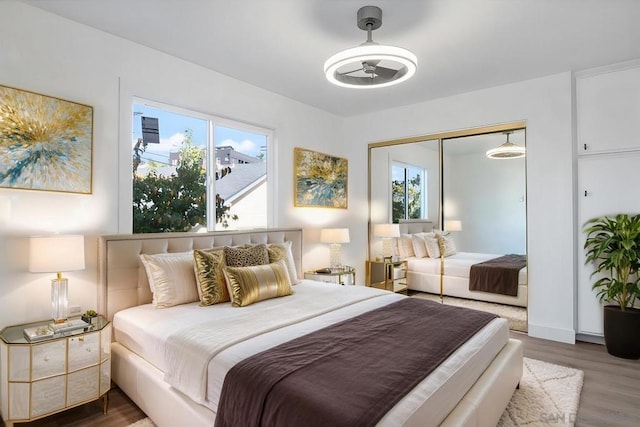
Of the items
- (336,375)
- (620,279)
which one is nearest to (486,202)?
(620,279)

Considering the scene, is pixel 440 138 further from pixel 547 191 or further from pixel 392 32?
pixel 392 32

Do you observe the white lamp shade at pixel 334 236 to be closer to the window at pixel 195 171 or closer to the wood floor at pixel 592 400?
the window at pixel 195 171

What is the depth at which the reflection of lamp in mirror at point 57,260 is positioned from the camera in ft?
7.36

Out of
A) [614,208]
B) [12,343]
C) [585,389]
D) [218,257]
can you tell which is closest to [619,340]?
[585,389]

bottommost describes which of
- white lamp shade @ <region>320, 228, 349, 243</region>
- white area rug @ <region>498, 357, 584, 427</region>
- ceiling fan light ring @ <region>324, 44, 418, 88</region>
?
white area rug @ <region>498, 357, 584, 427</region>

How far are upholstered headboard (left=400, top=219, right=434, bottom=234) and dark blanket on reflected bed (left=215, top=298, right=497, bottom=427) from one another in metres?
2.54

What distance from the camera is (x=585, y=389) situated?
2.63m

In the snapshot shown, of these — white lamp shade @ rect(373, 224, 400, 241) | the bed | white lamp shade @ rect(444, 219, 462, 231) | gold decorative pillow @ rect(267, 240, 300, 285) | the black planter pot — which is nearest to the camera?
the bed

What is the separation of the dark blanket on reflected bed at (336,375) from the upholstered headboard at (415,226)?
99.9 inches

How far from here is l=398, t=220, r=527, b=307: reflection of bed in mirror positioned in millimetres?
4035

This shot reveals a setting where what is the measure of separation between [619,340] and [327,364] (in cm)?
311

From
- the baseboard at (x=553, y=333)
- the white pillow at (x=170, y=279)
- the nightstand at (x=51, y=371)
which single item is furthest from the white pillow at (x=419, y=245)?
the nightstand at (x=51, y=371)

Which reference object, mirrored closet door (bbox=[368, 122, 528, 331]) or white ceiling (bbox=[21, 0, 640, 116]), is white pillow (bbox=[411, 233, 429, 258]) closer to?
mirrored closet door (bbox=[368, 122, 528, 331])

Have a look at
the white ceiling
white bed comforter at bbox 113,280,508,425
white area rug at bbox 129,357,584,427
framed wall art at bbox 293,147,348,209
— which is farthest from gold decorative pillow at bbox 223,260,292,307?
the white ceiling
